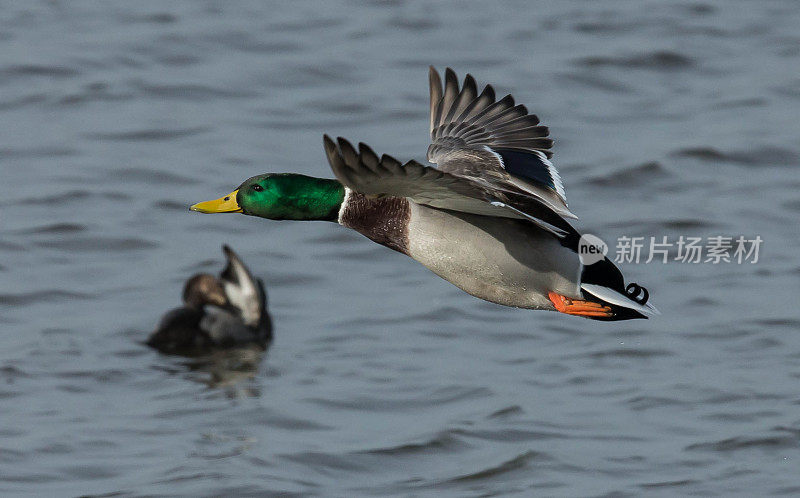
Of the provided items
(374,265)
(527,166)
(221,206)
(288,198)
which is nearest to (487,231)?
(527,166)

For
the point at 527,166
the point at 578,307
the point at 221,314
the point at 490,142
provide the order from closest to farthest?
1. the point at 578,307
2. the point at 527,166
3. the point at 490,142
4. the point at 221,314

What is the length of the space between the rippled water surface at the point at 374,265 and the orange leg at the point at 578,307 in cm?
274

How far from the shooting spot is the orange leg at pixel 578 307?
5293 millimetres

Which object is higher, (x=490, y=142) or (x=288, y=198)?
(x=490, y=142)

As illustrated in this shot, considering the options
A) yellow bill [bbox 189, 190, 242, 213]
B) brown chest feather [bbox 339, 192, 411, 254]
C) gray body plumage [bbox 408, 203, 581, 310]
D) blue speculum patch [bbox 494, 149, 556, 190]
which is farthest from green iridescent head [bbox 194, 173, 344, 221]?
blue speculum patch [bbox 494, 149, 556, 190]

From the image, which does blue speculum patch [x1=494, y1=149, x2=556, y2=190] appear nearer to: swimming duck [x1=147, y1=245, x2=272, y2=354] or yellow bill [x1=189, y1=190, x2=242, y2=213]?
yellow bill [x1=189, y1=190, x2=242, y2=213]

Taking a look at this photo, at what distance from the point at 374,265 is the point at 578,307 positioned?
579 centimetres

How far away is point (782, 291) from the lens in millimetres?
10180

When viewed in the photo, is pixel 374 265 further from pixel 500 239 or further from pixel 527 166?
pixel 500 239

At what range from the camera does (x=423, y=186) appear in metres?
4.66

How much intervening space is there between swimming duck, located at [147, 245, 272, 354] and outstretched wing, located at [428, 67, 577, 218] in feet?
13.1

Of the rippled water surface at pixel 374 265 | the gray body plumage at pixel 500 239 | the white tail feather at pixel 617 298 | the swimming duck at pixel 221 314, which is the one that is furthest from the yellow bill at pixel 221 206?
the swimming duck at pixel 221 314

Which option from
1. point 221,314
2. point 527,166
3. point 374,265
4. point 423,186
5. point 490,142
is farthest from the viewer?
point 374,265

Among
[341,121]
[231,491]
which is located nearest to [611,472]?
[231,491]
